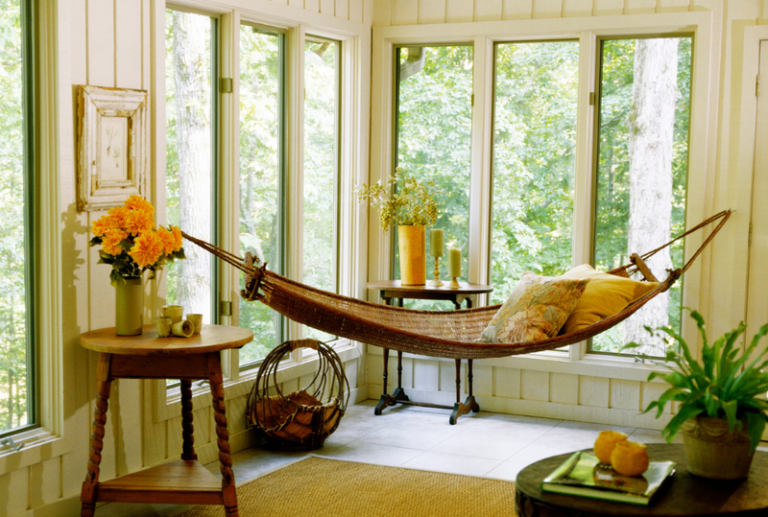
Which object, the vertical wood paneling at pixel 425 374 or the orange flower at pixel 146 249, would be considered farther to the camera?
the vertical wood paneling at pixel 425 374

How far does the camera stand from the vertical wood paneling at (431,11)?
461cm

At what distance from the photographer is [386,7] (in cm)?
474

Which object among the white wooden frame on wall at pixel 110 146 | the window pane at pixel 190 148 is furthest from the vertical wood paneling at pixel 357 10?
the white wooden frame on wall at pixel 110 146

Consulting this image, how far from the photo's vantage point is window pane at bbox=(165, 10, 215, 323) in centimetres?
350

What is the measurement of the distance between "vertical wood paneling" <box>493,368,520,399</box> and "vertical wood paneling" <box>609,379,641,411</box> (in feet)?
1.69

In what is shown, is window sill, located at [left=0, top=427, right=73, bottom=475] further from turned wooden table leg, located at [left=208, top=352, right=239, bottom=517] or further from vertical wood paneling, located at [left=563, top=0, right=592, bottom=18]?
vertical wood paneling, located at [left=563, top=0, right=592, bottom=18]

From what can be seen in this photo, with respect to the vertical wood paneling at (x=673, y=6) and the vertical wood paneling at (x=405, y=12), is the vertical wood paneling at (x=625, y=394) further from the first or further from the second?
the vertical wood paneling at (x=405, y=12)

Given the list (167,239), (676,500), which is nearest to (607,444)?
(676,500)

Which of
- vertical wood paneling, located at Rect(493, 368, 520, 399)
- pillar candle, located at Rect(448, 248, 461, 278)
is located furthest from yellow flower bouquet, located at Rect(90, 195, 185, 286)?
vertical wood paneling, located at Rect(493, 368, 520, 399)

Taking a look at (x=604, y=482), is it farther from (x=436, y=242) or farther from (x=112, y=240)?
(x=436, y=242)

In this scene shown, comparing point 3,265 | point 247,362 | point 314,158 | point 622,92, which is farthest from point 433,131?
point 3,265

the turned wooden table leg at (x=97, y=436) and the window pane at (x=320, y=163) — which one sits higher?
the window pane at (x=320, y=163)

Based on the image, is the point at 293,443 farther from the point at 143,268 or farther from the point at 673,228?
the point at 673,228

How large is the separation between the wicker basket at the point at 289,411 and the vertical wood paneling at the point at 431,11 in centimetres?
194
